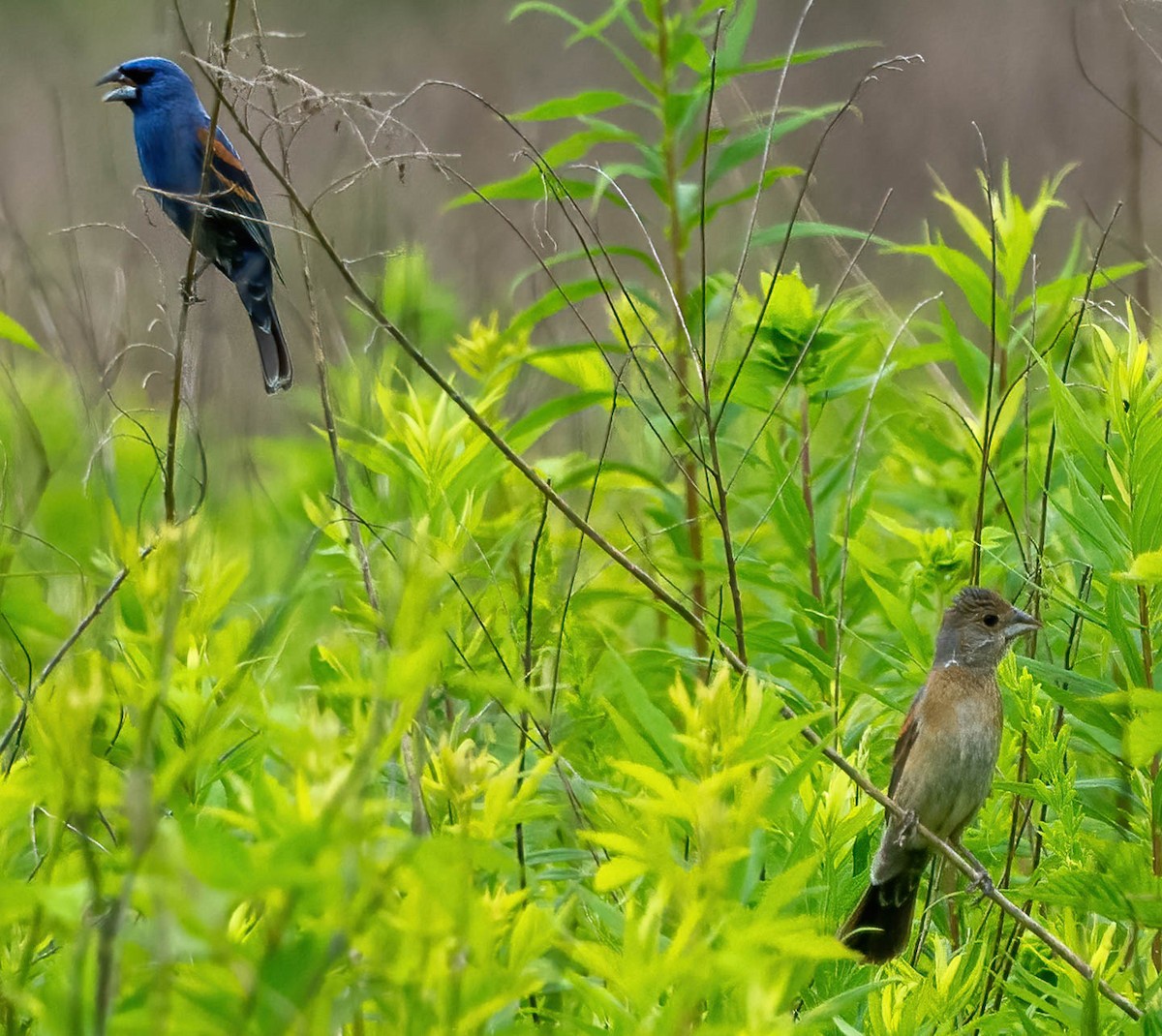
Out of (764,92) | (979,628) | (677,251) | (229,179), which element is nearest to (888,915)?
(979,628)

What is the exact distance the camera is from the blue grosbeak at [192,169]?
2961 mm

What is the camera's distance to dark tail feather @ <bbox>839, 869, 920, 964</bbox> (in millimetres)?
2258

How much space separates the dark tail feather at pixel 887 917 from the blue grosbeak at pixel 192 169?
1500mm

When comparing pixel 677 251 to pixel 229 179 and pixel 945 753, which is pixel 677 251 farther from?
pixel 945 753

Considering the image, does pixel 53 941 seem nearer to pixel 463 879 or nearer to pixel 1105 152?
pixel 463 879

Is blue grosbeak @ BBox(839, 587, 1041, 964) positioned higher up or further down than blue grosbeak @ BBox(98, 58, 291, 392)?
further down

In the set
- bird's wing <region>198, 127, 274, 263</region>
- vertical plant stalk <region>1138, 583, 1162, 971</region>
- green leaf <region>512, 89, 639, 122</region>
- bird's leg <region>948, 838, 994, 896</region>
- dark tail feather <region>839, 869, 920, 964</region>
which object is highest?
green leaf <region>512, 89, 639, 122</region>

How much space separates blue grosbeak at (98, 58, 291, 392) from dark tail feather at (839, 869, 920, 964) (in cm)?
150

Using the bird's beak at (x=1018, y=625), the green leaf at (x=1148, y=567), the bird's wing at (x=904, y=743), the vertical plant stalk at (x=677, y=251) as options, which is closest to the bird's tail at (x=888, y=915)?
the bird's wing at (x=904, y=743)

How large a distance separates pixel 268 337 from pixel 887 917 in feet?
5.54

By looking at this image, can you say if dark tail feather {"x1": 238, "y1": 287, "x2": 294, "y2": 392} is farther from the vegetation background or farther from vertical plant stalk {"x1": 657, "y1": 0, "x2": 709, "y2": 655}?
vertical plant stalk {"x1": 657, "y1": 0, "x2": 709, "y2": 655}

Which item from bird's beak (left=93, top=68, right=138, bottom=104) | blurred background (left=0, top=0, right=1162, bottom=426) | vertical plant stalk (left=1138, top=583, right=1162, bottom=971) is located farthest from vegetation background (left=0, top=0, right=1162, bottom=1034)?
blurred background (left=0, top=0, right=1162, bottom=426)

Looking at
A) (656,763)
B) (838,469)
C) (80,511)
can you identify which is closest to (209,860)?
(656,763)

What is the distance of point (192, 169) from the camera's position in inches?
143
